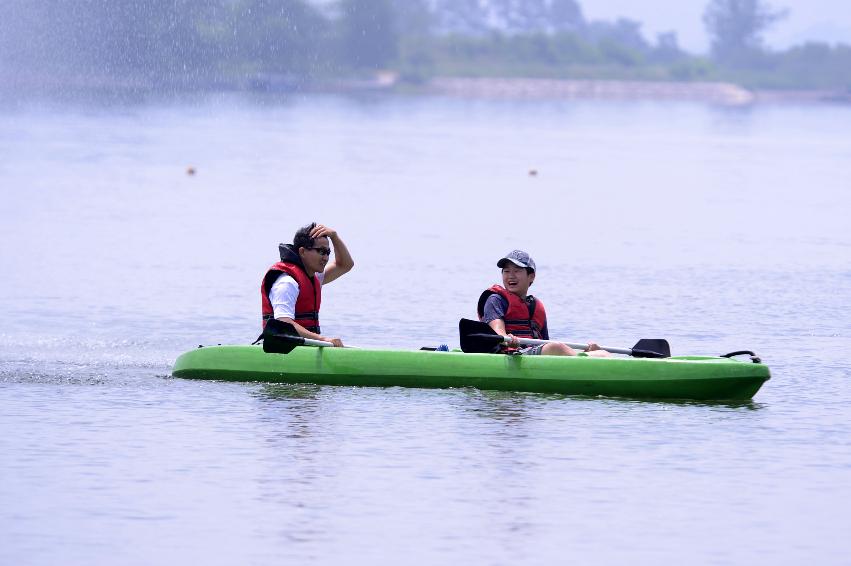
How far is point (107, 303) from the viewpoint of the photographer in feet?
79.4

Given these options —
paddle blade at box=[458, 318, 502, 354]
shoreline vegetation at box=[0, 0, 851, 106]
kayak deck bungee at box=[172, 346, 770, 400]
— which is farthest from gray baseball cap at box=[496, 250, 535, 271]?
shoreline vegetation at box=[0, 0, 851, 106]

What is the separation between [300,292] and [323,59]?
112631 mm

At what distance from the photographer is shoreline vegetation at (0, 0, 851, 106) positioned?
281 feet

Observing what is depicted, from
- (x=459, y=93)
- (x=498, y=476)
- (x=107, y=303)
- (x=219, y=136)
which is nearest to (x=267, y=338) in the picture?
(x=498, y=476)

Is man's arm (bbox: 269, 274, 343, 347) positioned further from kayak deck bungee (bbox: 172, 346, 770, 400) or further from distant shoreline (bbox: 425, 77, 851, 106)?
distant shoreline (bbox: 425, 77, 851, 106)

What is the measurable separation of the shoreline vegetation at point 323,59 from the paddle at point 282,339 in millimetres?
60825

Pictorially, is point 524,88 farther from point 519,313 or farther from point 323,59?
point 519,313

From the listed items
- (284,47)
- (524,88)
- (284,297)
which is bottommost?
(284,297)

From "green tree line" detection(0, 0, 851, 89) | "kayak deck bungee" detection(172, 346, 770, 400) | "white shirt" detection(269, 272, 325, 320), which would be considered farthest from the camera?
"green tree line" detection(0, 0, 851, 89)

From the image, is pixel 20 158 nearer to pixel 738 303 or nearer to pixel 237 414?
pixel 738 303

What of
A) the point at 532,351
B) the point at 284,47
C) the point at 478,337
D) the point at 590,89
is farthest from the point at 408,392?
the point at 590,89

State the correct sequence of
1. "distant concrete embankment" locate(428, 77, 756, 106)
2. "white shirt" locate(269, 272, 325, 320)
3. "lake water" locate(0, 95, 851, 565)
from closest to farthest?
"lake water" locate(0, 95, 851, 565), "white shirt" locate(269, 272, 325, 320), "distant concrete embankment" locate(428, 77, 756, 106)

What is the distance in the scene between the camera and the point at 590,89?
177 m

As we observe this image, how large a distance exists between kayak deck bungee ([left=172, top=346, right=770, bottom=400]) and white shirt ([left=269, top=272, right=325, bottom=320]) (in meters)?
0.47
